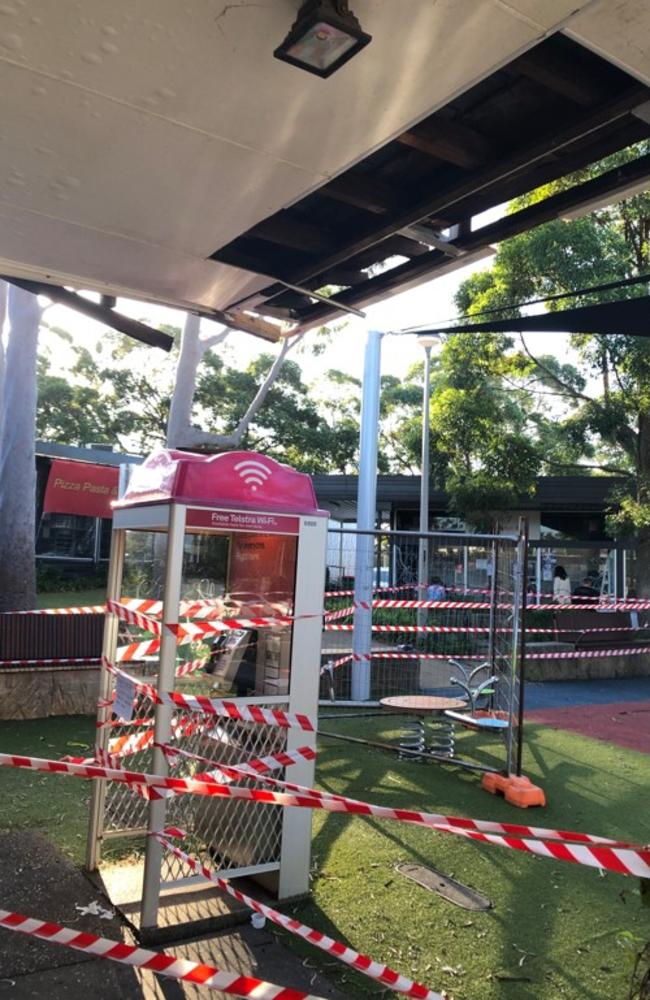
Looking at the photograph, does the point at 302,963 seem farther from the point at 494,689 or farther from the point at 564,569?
the point at 564,569

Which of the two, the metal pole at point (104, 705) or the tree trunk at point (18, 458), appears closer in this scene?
the metal pole at point (104, 705)

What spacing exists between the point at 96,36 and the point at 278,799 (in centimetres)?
277

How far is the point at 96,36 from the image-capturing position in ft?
7.42

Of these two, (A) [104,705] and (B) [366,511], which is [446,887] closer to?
(A) [104,705]

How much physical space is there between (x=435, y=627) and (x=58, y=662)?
17.9ft

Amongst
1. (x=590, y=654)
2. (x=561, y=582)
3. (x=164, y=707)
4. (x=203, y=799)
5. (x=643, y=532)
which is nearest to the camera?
(x=164, y=707)

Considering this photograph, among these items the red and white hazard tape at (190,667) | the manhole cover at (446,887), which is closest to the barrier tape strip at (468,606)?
the manhole cover at (446,887)

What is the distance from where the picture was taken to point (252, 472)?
411 centimetres

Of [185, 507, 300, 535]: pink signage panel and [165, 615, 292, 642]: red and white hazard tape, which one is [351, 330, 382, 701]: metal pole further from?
[185, 507, 300, 535]: pink signage panel

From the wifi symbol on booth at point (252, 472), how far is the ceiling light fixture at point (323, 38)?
216cm

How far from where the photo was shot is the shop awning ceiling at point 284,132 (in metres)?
2.22

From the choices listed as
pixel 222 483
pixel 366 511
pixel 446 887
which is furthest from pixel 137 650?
pixel 366 511

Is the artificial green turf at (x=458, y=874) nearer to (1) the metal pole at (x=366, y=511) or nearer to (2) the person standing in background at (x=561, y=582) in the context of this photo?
(1) the metal pole at (x=366, y=511)

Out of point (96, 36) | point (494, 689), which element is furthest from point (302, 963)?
point (494, 689)
